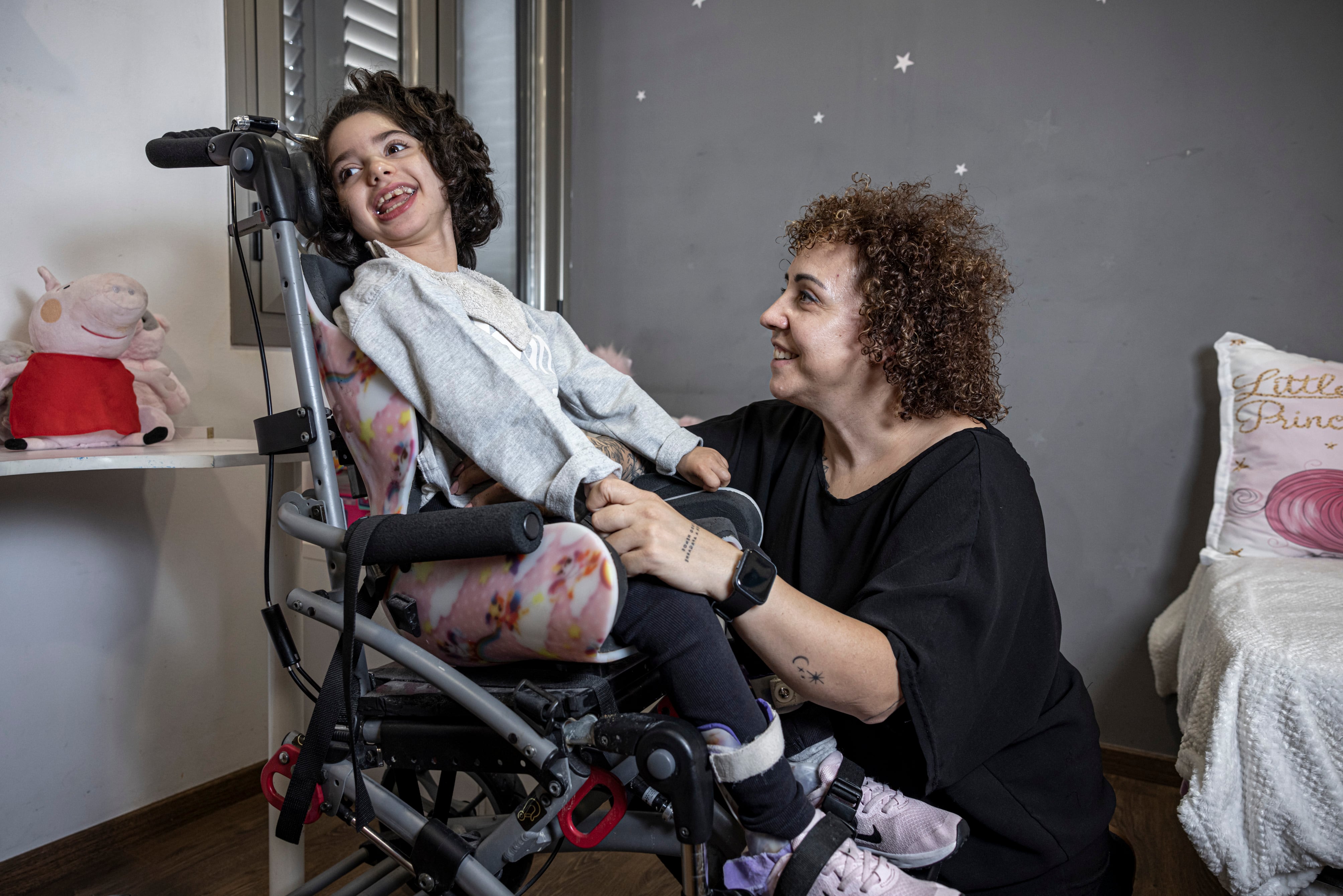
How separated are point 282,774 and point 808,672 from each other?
702mm

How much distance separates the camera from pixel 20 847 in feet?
4.79

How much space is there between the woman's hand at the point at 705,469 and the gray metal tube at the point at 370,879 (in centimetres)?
69

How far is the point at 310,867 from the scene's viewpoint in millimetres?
1546

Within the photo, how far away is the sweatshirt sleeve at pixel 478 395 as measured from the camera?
93 centimetres

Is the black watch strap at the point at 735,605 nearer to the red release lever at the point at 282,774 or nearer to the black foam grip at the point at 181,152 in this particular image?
the red release lever at the point at 282,774

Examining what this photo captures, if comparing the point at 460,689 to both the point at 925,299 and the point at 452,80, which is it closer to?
the point at 925,299

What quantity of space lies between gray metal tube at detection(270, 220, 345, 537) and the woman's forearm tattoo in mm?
351

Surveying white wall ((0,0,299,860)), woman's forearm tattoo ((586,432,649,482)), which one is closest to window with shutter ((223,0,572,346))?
white wall ((0,0,299,860))

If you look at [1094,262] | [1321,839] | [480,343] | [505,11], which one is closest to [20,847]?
[480,343]

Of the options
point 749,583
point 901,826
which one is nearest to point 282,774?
point 749,583

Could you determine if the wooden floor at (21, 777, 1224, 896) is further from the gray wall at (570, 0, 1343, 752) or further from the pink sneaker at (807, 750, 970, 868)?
the pink sneaker at (807, 750, 970, 868)

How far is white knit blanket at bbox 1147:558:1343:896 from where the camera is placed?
3.51 ft

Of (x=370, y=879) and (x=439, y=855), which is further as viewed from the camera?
(x=370, y=879)

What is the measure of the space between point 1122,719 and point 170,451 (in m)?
2.14
